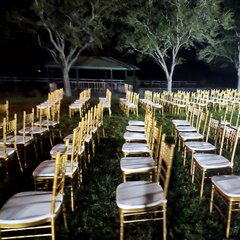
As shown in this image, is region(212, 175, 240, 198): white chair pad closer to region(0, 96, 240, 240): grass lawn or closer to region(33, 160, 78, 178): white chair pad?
region(0, 96, 240, 240): grass lawn

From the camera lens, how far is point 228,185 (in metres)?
3.08

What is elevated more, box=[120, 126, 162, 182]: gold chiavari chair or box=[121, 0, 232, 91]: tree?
box=[121, 0, 232, 91]: tree

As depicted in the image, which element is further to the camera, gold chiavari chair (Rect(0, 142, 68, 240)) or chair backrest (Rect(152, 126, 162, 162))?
chair backrest (Rect(152, 126, 162, 162))

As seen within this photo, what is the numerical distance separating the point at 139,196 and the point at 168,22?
17739 mm

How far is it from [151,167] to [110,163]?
6.19 ft

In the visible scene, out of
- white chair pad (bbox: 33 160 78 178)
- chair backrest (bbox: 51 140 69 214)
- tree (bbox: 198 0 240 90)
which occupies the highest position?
tree (bbox: 198 0 240 90)

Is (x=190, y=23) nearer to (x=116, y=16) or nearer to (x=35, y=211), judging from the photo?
(x=116, y=16)

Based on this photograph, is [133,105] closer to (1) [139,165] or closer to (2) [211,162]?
(2) [211,162]

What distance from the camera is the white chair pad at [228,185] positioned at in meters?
2.91

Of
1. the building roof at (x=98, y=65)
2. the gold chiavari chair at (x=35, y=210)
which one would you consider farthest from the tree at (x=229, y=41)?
the gold chiavari chair at (x=35, y=210)

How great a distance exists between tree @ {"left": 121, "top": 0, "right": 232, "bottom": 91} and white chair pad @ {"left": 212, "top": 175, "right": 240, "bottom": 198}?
1540cm

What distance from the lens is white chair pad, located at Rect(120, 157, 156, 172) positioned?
11.5ft

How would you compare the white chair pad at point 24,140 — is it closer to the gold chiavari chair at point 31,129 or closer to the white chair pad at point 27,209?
the gold chiavari chair at point 31,129

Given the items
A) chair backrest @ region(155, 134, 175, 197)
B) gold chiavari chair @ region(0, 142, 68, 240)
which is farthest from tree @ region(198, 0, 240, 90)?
gold chiavari chair @ region(0, 142, 68, 240)
